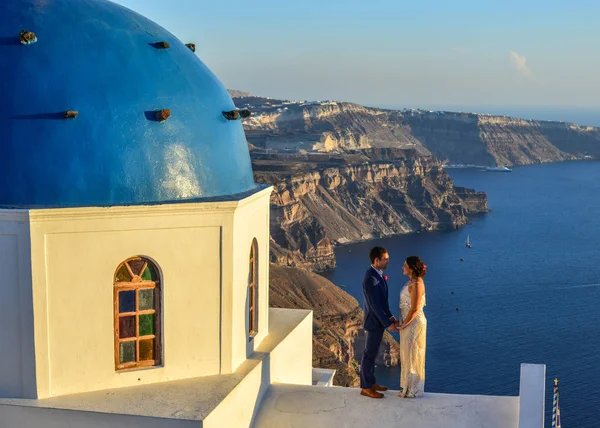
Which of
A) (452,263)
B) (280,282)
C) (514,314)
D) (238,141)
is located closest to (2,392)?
(238,141)

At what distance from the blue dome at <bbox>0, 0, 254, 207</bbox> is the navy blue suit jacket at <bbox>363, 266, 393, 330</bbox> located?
2.15m

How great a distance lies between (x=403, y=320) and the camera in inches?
380

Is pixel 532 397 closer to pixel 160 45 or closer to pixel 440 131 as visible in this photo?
pixel 160 45

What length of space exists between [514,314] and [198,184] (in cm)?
5048

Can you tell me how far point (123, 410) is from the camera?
28.8 feet

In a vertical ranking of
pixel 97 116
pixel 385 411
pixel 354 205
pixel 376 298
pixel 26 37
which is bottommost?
pixel 354 205

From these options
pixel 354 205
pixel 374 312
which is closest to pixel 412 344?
pixel 374 312

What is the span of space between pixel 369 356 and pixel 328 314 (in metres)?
39.5

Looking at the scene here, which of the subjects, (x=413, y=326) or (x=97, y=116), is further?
(x=413, y=326)

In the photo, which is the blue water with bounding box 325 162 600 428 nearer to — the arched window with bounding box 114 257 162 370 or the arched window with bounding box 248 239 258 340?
the arched window with bounding box 248 239 258 340

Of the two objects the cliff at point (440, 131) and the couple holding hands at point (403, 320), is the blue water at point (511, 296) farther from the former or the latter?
the cliff at point (440, 131)

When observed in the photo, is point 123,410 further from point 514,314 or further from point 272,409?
point 514,314

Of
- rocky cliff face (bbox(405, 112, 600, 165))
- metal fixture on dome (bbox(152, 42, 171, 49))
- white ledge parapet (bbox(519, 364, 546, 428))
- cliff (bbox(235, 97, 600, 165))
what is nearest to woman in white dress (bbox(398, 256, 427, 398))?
white ledge parapet (bbox(519, 364, 546, 428))

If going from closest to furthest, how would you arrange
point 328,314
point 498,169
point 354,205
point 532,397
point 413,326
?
point 532,397
point 413,326
point 328,314
point 354,205
point 498,169
